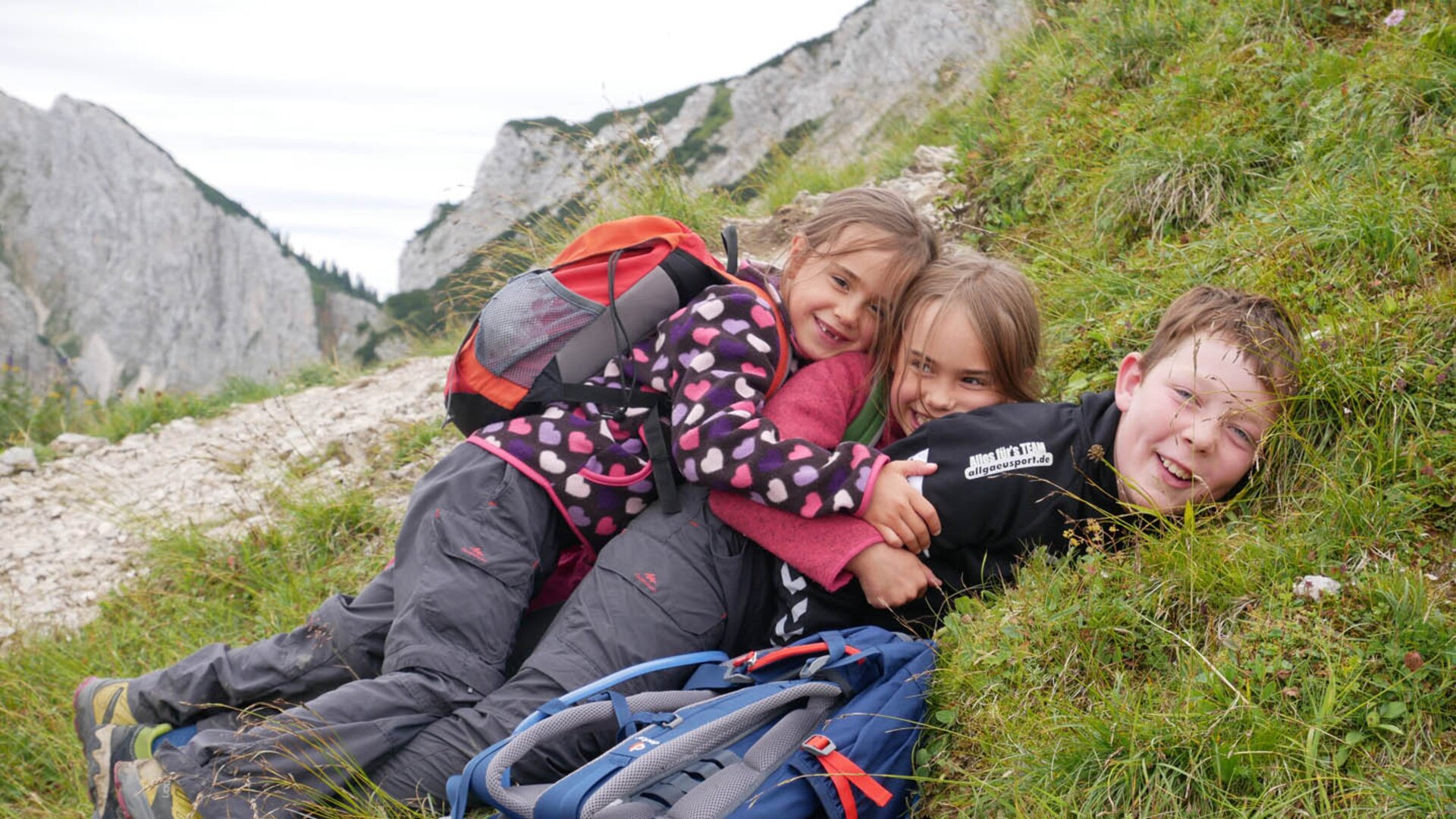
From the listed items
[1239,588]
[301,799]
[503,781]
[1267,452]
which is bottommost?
[301,799]

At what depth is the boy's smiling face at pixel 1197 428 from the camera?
2.69m

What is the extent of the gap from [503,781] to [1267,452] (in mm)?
2268

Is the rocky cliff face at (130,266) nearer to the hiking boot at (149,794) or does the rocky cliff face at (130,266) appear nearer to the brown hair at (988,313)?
the hiking boot at (149,794)

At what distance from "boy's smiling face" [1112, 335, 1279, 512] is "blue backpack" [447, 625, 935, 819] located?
82cm

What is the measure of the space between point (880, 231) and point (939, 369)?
21.8 inches

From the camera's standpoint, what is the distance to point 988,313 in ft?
10.2

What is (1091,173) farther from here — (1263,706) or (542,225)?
(542,225)

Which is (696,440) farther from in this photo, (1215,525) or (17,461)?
(17,461)

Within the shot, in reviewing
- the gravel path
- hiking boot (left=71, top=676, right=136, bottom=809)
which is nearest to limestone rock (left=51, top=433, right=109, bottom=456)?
the gravel path

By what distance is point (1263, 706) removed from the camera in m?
2.08

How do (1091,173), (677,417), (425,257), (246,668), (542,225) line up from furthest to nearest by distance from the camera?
(425,257)
(542,225)
(1091,173)
(246,668)
(677,417)

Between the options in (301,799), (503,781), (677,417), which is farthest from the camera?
(677,417)

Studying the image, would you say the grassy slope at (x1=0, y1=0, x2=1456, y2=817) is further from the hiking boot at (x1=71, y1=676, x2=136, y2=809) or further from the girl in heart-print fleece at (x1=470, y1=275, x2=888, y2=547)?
the hiking boot at (x1=71, y1=676, x2=136, y2=809)

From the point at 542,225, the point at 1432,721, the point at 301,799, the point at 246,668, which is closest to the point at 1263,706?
the point at 1432,721
